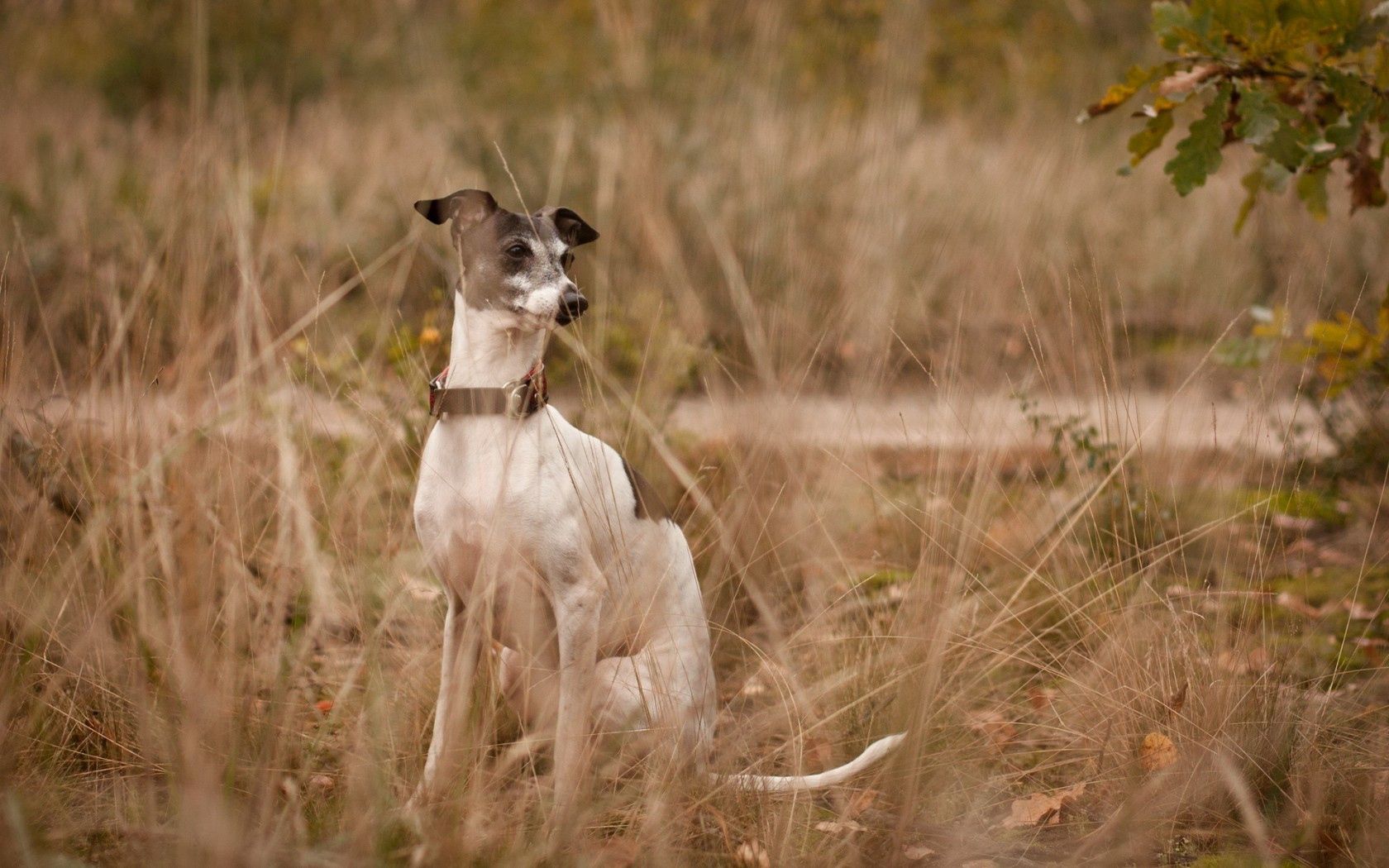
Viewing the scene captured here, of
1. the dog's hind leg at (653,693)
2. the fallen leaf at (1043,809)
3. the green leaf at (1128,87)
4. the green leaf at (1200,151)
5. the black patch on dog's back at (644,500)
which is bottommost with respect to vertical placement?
the fallen leaf at (1043,809)

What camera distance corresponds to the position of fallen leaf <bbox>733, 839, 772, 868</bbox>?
79.3 inches

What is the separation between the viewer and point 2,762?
1.93m

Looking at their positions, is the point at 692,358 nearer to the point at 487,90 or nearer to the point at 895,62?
the point at 895,62

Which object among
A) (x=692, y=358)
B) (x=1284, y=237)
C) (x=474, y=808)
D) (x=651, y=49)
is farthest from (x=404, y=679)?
(x=1284, y=237)

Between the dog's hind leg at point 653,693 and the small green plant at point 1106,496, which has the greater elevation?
the small green plant at point 1106,496

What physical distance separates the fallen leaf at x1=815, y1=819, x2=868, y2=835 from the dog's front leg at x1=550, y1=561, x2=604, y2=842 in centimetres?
50

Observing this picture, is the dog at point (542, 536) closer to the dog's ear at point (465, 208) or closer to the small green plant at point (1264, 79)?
the dog's ear at point (465, 208)

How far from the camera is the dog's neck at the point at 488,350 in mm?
2209

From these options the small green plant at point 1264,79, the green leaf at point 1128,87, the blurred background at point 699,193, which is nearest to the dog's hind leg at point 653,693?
the blurred background at point 699,193

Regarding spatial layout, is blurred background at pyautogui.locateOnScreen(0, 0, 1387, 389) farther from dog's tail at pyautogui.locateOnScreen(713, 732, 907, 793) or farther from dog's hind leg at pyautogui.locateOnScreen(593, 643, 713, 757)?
dog's tail at pyautogui.locateOnScreen(713, 732, 907, 793)

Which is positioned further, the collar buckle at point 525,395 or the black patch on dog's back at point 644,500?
the black patch on dog's back at point 644,500

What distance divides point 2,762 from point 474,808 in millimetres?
845

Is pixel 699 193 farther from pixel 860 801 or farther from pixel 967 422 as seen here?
pixel 860 801

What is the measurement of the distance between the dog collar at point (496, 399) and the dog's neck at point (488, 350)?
0.03 metres
